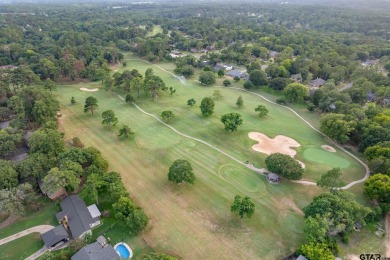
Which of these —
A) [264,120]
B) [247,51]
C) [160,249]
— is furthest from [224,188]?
[247,51]

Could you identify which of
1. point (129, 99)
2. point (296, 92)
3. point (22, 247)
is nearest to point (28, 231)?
point (22, 247)

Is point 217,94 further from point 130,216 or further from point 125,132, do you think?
point 130,216

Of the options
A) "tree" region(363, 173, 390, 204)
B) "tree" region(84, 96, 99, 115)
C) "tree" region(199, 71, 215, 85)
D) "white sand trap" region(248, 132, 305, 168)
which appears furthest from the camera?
"tree" region(199, 71, 215, 85)

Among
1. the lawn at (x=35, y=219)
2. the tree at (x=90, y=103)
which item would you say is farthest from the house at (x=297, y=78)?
the lawn at (x=35, y=219)

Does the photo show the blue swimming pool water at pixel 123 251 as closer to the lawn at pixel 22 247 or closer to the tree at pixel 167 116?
the lawn at pixel 22 247

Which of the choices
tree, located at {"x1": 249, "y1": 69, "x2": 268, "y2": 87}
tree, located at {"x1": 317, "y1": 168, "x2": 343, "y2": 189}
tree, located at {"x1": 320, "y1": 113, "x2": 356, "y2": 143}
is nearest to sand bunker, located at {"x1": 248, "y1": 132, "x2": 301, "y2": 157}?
tree, located at {"x1": 320, "y1": 113, "x2": 356, "y2": 143}

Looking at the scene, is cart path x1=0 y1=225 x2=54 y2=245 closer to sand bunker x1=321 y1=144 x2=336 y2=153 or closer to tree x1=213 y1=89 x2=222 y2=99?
sand bunker x1=321 y1=144 x2=336 y2=153
